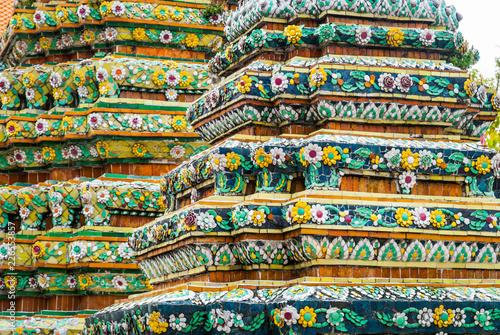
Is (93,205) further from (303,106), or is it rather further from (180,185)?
(303,106)

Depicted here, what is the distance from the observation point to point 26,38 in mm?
14812

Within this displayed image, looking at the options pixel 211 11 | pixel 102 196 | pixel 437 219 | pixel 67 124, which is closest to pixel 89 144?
pixel 67 124

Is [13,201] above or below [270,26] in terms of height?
below

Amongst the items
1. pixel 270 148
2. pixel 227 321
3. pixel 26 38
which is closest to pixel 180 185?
pixel 270 148

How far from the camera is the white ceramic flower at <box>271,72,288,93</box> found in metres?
7.94

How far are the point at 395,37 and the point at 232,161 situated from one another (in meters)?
2.08

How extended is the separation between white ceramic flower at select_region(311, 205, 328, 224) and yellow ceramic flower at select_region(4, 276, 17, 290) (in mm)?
7563

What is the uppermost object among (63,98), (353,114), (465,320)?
(63,98)

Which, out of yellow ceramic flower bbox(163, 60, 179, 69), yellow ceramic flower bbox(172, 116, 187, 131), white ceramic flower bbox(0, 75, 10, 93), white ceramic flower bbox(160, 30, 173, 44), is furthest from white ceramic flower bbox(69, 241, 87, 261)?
white ceramic flower bbox(160, 30, 173, 44)

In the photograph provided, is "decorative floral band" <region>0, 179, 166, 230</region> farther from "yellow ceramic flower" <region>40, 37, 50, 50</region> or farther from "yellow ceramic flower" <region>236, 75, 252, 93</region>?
"yellow ceramic flower" <region>236, 75, 252, 93</region>

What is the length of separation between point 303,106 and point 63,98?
22.0 feet

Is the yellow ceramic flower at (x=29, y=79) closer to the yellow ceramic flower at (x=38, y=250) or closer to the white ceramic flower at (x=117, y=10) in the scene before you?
the white ceramic flower at (x=117, y=10)

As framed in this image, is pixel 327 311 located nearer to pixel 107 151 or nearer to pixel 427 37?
pixel 427 37

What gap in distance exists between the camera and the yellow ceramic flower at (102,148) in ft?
41.8
